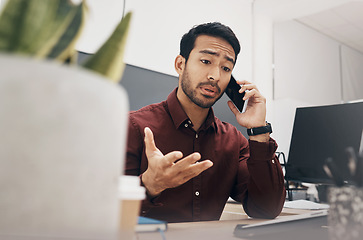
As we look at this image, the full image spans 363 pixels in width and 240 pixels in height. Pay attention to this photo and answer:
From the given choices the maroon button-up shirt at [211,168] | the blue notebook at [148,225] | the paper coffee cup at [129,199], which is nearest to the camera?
the paper coffee cup at [129,199]

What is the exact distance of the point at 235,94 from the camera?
147 centimetres

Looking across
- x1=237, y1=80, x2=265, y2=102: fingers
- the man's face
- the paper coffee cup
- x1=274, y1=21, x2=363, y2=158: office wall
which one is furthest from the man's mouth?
x1=274, y1=21, x2=363, y2=158: office wall

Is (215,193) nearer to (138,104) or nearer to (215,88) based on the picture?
(215,88)

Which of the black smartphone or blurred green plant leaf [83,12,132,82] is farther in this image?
the black smartphone

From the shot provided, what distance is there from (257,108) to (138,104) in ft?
2.49

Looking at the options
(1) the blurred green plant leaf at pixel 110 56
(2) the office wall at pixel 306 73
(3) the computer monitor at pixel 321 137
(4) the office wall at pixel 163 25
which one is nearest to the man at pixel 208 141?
(3) the computer monitor at pixel 321 137

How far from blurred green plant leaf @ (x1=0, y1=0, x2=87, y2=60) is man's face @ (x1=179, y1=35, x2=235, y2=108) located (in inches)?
45.0

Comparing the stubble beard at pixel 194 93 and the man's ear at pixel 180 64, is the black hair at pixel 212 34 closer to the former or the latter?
the man's ear at pixel 180 64

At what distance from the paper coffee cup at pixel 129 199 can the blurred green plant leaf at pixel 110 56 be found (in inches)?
4.3

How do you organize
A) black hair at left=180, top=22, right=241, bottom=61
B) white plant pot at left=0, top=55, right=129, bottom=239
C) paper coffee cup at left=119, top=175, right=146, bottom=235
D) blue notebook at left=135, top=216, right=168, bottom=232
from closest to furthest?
white plant pot at left=0, top=55, right=129, bottom=239 → paper coffee cup at left=119, top=175, right=146, bottom=235 → blue notebook at left=135, top=216, right=168, bottom=232 → black hair at left=180, top=22, right=241, bottom=61

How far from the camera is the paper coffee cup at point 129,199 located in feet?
1.06

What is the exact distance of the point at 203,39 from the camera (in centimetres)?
148

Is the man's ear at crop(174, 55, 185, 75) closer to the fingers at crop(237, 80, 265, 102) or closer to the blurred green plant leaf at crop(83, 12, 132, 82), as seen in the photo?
the fingers at crop(237, 80, 265, 102)

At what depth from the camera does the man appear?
1.18 m
